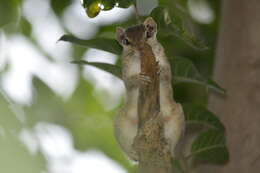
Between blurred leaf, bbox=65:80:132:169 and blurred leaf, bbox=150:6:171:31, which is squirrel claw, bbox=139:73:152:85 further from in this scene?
blurred leaf, bbox=65:80:132:169

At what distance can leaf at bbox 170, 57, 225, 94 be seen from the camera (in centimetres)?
247

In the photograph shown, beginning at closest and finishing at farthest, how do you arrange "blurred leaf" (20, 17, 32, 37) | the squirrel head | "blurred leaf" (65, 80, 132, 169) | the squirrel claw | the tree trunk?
the squirrel claw, the squirrel head, the tree trunk, "blurred leaf" (65, 80, 132, 169), "blurred leaf" (20, 17, 32, 37)

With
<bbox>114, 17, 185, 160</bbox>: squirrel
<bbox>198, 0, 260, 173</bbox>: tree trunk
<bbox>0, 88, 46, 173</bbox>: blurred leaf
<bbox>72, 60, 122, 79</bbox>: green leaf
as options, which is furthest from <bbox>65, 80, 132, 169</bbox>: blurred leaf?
<bbox>0, 88, 46, 173</bbox>: blurred leaf

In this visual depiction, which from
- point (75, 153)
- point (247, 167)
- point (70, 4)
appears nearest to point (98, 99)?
point (70, 4)

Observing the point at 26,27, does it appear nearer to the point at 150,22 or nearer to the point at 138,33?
the point at 150,22

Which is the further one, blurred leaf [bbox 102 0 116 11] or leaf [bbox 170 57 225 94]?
leaf [bbox 170 57 225 94]

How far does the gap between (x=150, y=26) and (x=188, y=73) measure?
304 mm

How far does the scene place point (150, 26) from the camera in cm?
240

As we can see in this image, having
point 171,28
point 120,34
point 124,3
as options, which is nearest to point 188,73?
point 171,28

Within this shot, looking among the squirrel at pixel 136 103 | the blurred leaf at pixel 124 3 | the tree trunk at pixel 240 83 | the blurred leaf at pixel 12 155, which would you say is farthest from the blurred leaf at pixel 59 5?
the blurred leaf at pixel 12 155

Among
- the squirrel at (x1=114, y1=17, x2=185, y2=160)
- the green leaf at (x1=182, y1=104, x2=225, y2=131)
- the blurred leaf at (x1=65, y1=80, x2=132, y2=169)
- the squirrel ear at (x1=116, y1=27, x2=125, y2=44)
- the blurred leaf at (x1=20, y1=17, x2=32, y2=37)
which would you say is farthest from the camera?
the blurred leaf at (x1=20, y1=17, x2=32, y2=37)

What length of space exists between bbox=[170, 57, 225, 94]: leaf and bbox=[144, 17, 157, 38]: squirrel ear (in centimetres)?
20

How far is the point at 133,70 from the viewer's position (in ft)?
8.65

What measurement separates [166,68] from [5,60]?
5.83 ft
